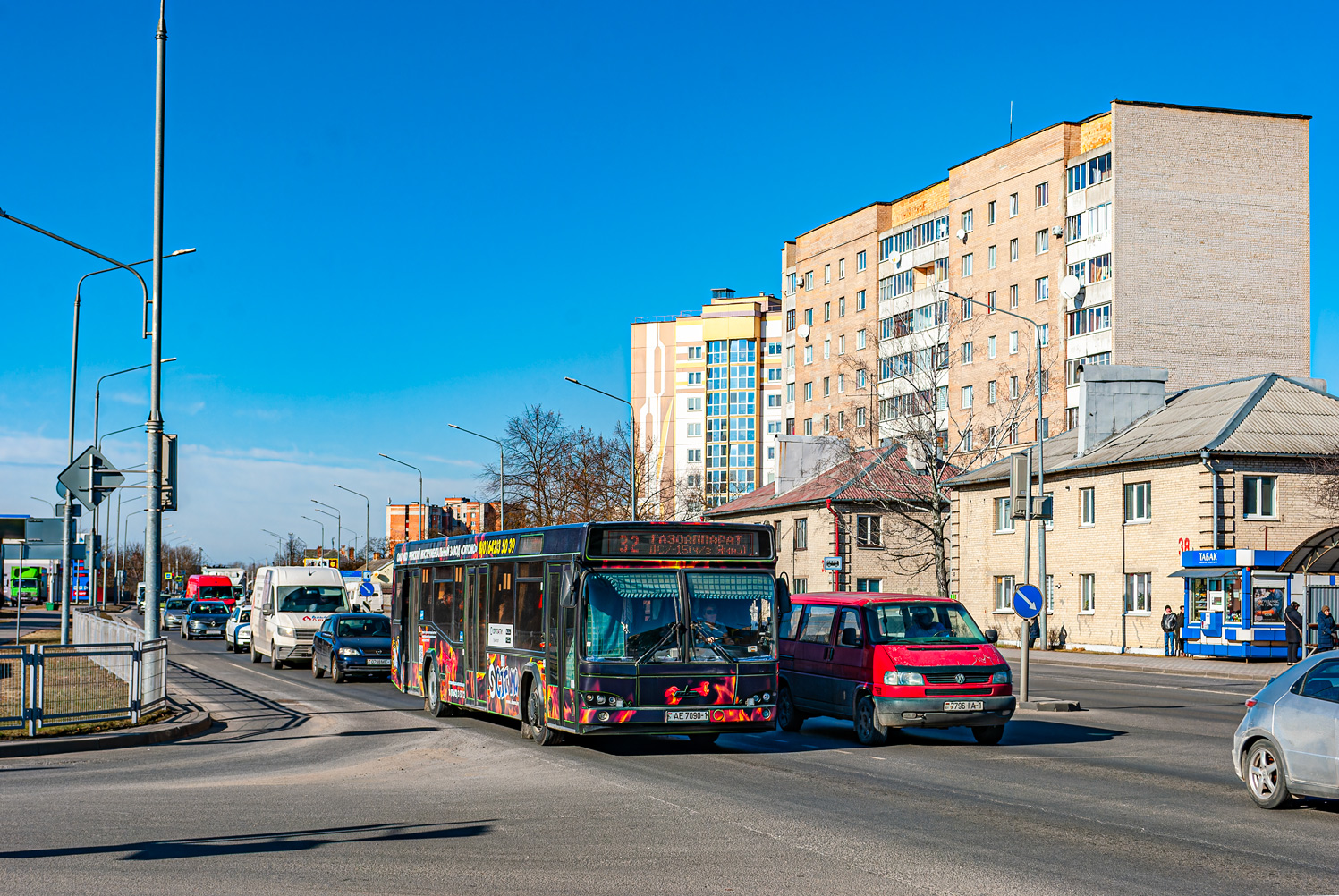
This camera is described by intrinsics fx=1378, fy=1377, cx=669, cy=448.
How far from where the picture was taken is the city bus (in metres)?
15.1

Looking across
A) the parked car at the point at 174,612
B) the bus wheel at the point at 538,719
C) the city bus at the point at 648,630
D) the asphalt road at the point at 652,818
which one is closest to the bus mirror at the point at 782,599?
the city bus at the point at 648,630

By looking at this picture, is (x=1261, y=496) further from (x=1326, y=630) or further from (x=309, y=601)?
(x=309, y=601)

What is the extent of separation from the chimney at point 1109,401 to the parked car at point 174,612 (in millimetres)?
47596

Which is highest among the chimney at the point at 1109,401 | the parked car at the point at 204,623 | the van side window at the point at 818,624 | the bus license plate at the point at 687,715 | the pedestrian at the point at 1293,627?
the chimney at the point at 1109,401

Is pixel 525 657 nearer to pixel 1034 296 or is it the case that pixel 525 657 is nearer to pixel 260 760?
pixel 260 760

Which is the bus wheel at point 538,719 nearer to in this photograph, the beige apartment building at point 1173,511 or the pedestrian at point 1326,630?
the pedestrian at point 1326,630

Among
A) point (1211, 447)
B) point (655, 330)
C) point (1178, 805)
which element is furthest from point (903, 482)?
point (655, 330)

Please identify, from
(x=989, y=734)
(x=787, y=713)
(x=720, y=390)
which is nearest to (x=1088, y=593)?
(x=787, y=713)

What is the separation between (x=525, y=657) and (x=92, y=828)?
7.25 m

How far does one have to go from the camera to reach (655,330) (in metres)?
137

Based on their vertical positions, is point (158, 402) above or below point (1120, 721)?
above

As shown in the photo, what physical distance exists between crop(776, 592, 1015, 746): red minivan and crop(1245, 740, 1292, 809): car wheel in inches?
199

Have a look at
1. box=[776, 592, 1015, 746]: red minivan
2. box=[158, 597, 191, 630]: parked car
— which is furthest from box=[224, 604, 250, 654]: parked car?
box=[776, 592, 1015, 746]: red minivan

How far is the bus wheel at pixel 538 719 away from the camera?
1623 cm
